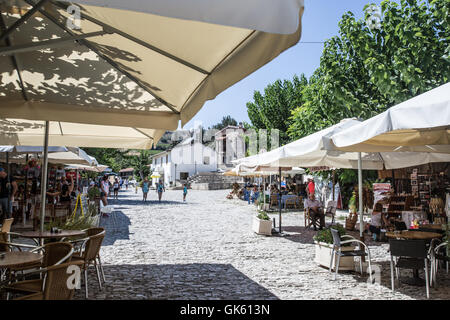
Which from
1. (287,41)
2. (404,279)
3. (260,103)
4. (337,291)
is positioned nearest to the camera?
(287,41)

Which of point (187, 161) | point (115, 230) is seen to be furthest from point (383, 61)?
point (187, 161)

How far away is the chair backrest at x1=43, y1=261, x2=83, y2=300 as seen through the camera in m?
3.03

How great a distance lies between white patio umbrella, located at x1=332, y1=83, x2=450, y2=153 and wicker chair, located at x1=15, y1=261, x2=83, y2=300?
3.69 m

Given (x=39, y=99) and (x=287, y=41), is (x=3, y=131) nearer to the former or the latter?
(x=39, y=99)

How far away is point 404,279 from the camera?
18.9 ft

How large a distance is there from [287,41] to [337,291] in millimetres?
4412

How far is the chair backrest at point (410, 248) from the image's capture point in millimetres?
4988

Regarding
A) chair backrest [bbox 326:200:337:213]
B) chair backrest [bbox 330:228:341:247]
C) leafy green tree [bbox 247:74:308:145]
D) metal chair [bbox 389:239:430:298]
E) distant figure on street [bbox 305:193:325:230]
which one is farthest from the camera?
leafy green tree [bbox 247:74:308:145]

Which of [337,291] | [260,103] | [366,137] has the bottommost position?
[337,291]

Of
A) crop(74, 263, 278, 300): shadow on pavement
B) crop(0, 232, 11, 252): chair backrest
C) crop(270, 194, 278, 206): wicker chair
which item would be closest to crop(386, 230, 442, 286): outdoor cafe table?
crop(74, 263, 278, 300): shadow on pavement

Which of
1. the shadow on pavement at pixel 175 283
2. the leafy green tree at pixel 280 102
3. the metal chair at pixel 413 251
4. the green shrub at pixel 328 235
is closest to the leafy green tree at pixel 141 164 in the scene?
the leafy green tree at pixel 280 102

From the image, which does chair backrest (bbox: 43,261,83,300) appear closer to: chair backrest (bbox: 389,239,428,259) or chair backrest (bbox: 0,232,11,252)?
chair backrest (bbox: 0,232,11,252)

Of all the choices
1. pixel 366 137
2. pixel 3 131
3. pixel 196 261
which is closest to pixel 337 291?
pixel 366 137

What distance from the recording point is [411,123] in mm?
3766
